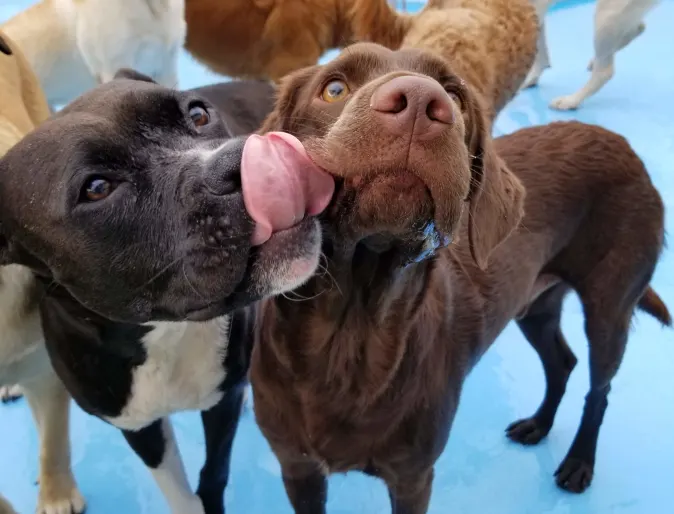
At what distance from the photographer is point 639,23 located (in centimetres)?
388

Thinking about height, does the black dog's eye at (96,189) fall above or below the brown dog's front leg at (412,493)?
above

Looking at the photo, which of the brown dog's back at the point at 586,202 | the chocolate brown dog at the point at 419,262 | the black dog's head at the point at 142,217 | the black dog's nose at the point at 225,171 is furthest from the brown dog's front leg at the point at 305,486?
the black dog's nose at the point at 225,171

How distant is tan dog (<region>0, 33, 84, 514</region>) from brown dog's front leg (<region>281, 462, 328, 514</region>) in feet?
2.23

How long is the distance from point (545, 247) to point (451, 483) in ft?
2.73

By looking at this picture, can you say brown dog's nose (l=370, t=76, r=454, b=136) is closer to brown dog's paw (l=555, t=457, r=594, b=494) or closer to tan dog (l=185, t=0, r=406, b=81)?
brown dog's paw (l=555, t=457, r=594, b=494)

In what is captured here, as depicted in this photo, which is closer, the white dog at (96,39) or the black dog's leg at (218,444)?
the black dog's leg at (218,444)

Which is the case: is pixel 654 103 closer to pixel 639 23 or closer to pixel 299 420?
pixel 639 23

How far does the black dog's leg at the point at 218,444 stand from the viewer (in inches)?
65.2

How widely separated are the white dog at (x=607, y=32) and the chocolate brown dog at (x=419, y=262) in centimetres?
241

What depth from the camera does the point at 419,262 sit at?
1.21 meters

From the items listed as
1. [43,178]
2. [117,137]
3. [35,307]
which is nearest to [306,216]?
[117,137]

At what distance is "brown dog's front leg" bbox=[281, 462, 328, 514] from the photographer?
150cm

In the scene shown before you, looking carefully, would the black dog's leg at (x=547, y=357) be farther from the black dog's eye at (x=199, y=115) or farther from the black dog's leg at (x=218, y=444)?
the black dog's eye at (x=199, y=115)

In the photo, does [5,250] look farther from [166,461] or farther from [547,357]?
[547,357]
